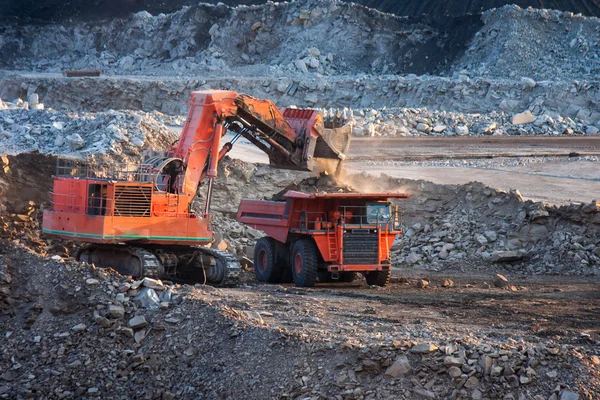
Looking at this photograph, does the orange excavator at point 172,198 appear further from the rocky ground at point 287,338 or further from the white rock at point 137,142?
the white rock at point 137,142

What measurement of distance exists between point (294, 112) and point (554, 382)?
9628 millimetres

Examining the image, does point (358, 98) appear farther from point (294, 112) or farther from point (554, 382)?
point (554, 382)

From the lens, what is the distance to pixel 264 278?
1777 cm

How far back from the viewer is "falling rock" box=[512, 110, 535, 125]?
4088cm

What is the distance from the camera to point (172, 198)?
624 inches

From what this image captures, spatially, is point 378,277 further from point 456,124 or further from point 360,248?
point 456,124

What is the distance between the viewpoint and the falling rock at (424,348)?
10.1 metres

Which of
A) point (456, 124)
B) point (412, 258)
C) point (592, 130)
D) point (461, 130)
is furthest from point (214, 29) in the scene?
point (412, 258)

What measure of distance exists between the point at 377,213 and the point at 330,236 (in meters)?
1.00

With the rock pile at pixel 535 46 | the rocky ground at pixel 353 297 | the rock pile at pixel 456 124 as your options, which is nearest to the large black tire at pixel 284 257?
the rocky ground at pixel 353 297

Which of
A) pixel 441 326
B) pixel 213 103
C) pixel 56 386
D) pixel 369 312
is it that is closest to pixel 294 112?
pixel 213 103

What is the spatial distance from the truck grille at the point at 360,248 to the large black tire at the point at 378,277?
457 millimetres

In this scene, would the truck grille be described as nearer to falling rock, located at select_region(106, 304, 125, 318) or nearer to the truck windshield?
the truck windshield

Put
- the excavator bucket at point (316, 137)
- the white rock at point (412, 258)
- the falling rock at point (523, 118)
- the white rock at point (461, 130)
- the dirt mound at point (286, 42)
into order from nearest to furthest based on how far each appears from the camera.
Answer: the excavator bucket at point (316, 137) → the white rock at point (412, 258) → the white rock at point (461, 130) → the falling rock at point (523, 118) → the dirt mound at point (286, 42)
